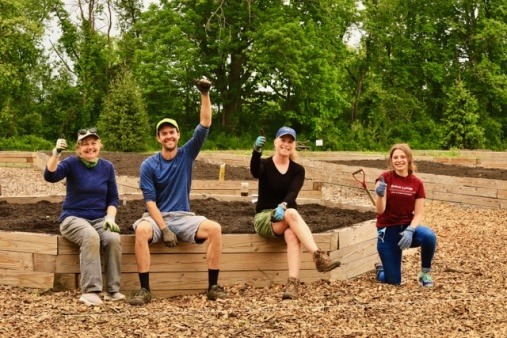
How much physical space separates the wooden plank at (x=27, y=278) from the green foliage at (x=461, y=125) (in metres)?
26.0

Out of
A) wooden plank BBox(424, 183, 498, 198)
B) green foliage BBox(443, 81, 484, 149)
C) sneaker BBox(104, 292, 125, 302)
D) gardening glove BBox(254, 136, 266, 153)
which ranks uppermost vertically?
green foliage BBox(443, 81, 484, 149)

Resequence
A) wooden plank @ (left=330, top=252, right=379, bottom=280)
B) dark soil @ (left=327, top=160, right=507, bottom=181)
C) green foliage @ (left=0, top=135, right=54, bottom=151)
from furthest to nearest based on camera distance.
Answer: green foliage @ (left=0, top=135, right=54, bottom=151) < dark soil @ (left=327, top=160, right=507, bottom=181) < wooden plank @ (left=330, top=252, right=379, bottom=280)

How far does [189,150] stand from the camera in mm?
6305

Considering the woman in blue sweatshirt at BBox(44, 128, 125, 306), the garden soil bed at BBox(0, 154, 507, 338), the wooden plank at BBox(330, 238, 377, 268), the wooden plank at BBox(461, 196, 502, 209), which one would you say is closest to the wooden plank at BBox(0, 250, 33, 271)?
A: the garden soil bed at BBox(0, 154, 507, 338)

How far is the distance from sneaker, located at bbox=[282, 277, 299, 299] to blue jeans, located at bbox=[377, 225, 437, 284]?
39.5 inches

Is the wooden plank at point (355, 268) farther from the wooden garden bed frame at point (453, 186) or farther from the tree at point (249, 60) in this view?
the tree at point (249, 60)

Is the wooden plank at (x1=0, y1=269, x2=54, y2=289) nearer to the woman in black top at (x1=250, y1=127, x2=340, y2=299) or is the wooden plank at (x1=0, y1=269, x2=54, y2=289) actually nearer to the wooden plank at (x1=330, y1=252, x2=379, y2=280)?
the woman in black top at (x1=250, y1=127, x2=340, y2=299)

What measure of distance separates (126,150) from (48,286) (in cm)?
2028

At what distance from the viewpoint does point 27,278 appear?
20.2 feet

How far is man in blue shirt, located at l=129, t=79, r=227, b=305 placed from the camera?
589 centimetres

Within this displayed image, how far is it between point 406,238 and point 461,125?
81.2 feet

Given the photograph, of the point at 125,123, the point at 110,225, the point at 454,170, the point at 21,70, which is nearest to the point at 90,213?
the point at 110,225

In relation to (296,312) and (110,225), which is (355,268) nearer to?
(296,312)

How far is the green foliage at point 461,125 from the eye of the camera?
1200 inches
